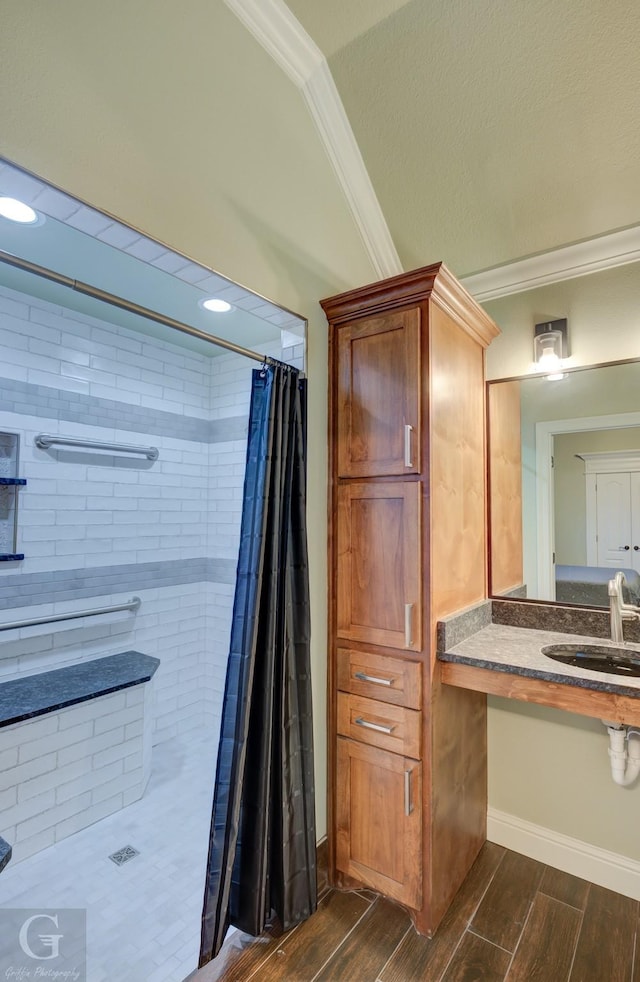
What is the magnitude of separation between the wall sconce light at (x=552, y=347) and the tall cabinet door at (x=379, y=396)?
0.70 metres

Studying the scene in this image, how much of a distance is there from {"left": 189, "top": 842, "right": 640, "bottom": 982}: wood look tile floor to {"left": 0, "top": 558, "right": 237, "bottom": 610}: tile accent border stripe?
5.55 feet

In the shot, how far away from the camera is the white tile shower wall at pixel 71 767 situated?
6.28 feet

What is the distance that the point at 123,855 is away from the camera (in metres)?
1.93

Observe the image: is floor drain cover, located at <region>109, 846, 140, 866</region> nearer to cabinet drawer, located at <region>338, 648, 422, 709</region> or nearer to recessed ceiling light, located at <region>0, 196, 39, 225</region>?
cabinet drawer, located at <region>338, 648, 422, 709</region>

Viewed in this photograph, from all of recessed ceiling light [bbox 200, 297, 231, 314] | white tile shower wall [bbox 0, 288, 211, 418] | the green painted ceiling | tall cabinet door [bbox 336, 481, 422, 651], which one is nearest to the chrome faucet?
tall cabinet door [bbox 336, 481, 422, 651]

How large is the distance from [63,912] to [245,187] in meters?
2.56

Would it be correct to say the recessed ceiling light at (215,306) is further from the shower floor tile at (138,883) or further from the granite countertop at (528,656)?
the shower floor tile at (138,883)

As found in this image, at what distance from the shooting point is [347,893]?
174cm

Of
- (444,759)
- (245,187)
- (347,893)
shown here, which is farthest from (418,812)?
(245,187)

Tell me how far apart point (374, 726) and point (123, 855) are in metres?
1.23

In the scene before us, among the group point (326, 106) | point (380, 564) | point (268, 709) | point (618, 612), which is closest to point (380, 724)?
point (268, 709)

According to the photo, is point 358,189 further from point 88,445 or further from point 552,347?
point 88,445

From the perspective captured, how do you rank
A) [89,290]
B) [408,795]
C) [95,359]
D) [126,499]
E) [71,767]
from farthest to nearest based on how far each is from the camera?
[126,499], [95,359], [71,767], [408,795], [89,290]

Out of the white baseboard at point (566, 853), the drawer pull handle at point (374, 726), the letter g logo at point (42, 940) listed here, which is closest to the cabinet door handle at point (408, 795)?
the drawer pull handle at point (374, 726)
